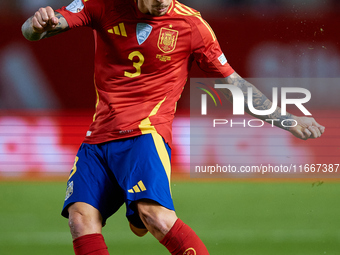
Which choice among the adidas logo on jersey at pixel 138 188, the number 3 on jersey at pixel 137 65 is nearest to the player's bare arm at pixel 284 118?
the number 3 on jersey at pixel 137 65

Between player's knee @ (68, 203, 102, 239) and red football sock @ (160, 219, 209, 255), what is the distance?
0.29m

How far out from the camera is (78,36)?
379cm

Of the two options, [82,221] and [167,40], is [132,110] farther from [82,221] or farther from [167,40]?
[82,221]

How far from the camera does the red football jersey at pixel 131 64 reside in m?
2.21

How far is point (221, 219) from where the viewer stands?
11.9 ft

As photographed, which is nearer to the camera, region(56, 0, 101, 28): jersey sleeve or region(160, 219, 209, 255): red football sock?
region(160, 219, 209, 255): red football sock

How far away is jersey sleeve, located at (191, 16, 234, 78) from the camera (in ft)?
7.61

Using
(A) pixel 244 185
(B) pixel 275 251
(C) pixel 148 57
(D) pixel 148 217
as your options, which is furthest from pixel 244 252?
(C) pixel 148 57

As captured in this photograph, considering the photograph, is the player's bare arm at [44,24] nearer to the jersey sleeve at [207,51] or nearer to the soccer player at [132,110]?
the soccer player at [132,110]

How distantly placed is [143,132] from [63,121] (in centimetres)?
180

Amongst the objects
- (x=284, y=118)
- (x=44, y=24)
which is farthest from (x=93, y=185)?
(x=284, y=118)

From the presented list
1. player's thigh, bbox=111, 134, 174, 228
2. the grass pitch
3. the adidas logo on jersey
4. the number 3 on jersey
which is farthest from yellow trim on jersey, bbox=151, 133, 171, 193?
the grass pitch

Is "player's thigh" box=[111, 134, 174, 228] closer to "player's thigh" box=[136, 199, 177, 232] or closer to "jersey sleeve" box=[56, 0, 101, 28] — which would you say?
"player's thigh" box=[136, 199, 177, 232]

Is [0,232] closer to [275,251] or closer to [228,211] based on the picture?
[228,211]
